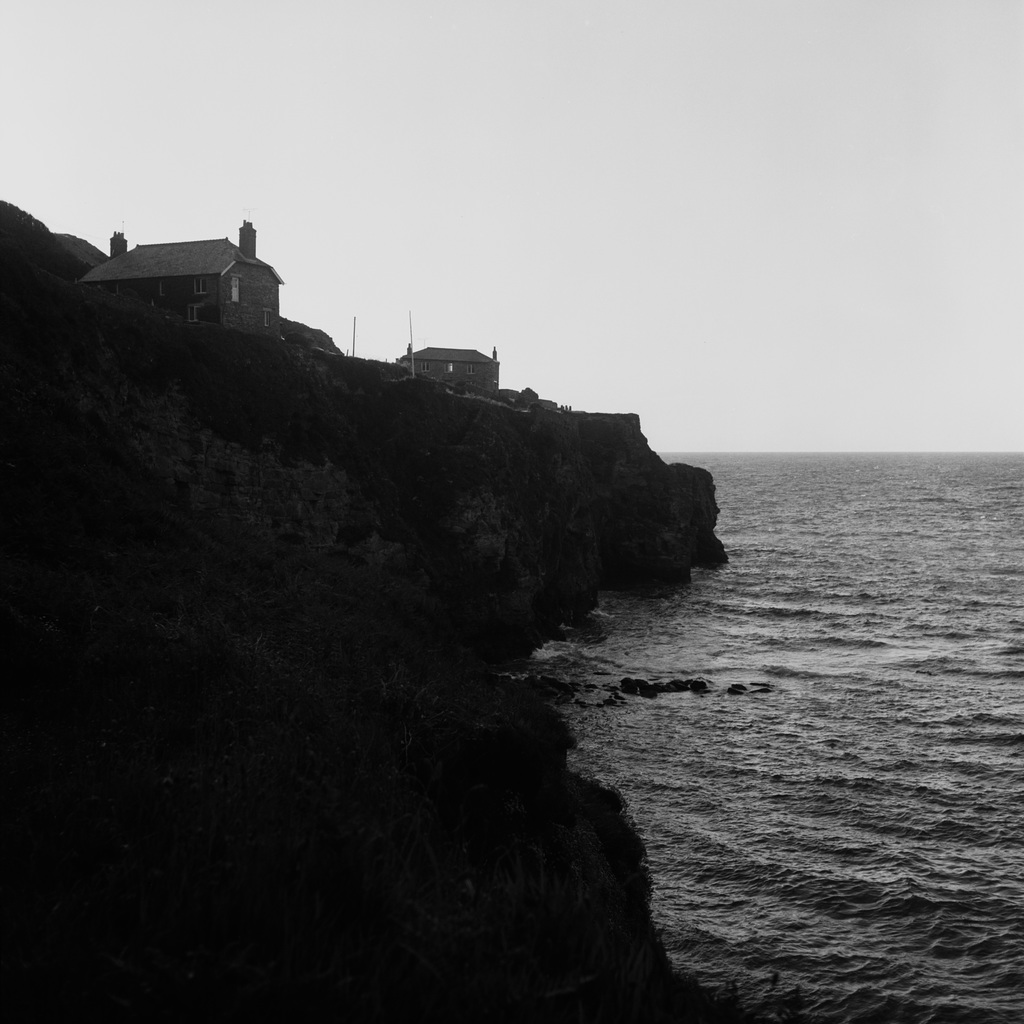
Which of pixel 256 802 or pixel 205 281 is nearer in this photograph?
pixel 256 802

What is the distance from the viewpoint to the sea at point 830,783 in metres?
20.0

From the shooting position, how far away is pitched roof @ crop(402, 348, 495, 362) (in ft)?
312

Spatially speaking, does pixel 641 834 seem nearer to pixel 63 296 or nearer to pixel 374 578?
pixel 374 578

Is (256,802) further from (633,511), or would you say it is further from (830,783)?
(633,511)

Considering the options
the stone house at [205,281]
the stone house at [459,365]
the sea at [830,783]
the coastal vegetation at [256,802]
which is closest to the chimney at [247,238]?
the stone house at [205,281]

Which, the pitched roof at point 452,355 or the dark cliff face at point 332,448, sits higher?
the pitched roof at point 452,355

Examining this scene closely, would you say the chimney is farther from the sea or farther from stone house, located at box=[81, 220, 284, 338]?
the sea

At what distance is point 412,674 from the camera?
19766 mm

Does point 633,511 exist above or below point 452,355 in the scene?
below

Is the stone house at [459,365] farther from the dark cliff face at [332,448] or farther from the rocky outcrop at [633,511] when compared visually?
the dark cliff face at [332,448]

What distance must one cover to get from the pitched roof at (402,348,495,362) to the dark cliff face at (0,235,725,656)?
29.2m

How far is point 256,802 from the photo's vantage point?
30.5ft

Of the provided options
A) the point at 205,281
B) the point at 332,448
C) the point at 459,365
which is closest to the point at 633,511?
the point at 459,365

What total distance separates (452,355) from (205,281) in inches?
1910
